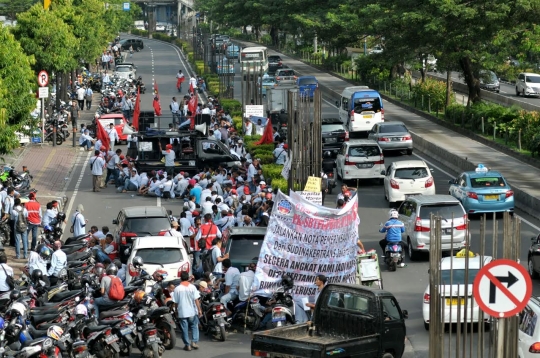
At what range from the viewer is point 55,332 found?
18.2 metres

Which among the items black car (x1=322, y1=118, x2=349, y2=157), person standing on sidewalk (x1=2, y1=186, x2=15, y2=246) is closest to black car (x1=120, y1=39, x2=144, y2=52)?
black car (x1=322, y1=118, x2=349, y2=157)

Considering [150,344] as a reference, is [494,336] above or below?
above

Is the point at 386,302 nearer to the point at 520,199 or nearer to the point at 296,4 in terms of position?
the point at 520,199

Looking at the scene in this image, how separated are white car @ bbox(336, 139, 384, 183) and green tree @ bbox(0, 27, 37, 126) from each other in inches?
395

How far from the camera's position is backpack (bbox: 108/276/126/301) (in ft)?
65.8

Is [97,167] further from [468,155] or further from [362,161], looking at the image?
[468,155]

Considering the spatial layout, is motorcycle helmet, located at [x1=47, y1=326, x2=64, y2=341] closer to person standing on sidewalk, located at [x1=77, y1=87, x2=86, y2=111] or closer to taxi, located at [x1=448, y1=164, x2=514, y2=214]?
taxi, located at [x1=448, y1=164, x2=514, y2=214]

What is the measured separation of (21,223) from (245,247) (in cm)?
695

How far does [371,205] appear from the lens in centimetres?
3441

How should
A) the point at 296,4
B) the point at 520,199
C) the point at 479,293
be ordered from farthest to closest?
1. the point at 296,4
2. the point at 520,199
3. the point at 479,293

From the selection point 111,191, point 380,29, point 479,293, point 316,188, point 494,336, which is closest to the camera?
point 479,293

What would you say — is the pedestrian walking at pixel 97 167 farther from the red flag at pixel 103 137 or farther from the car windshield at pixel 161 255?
the car windshield at pixel 161 255

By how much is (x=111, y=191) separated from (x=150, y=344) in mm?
20543

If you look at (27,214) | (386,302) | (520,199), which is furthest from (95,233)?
(520,199)
